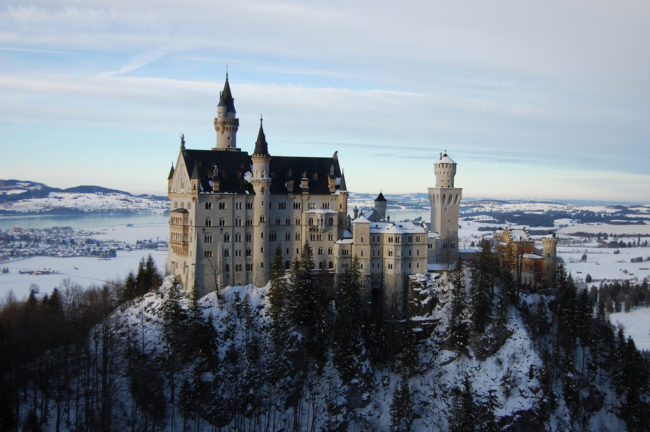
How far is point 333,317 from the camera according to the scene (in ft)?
260

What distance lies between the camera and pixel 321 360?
75.6 meters

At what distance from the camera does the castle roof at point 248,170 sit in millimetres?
83562

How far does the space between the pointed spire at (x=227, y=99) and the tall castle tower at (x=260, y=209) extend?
9.82 m

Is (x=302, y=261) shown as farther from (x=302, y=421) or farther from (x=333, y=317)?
(x=302, y=421)

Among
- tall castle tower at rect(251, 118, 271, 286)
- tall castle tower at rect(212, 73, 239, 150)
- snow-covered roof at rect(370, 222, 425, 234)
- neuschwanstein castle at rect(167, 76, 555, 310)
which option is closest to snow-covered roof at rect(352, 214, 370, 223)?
neuschwanstein castle at rect(167, 76, 555, 310)

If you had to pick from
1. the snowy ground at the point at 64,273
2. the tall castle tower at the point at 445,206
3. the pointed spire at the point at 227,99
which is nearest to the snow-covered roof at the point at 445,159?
the tall castle tower at the point at 445,206

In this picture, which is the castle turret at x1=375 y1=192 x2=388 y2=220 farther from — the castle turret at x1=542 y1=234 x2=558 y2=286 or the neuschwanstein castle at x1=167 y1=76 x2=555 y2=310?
the castle turret at x1=542 y1=234 x2=558 y2=286

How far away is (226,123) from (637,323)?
109 metres

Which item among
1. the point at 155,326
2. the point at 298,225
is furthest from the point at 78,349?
the point at 298,225

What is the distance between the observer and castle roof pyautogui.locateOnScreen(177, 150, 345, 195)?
3290 inches

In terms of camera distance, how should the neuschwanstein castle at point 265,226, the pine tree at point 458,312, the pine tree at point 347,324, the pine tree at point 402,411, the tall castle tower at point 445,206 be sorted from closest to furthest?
the pine tree at point 402,411 → the pine tree at point 347,324 → the pine tree at point 458,312 → the neuschwanstein castle at point 265,226 → the tall castle tower at point 445,206

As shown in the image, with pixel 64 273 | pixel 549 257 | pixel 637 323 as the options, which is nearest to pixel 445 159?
pixel 549 257

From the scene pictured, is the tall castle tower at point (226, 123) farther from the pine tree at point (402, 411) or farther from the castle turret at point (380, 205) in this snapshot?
the pine tree at point (402, 411)

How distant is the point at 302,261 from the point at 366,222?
1141cm
